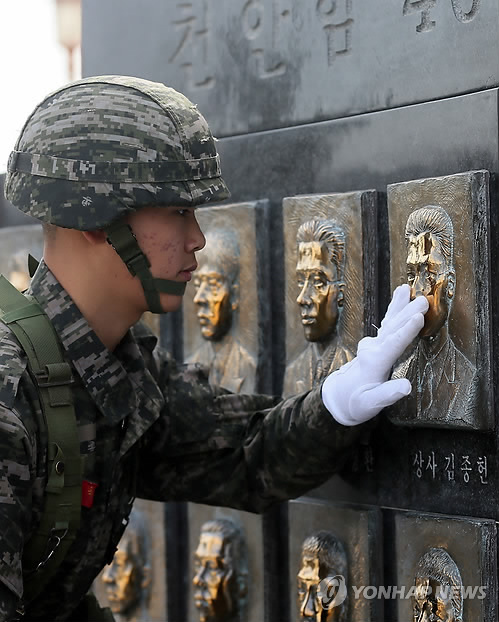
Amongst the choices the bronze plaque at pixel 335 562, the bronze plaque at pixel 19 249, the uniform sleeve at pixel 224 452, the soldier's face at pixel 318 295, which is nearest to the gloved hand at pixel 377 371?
the uniform sleeve at pixel 224 452

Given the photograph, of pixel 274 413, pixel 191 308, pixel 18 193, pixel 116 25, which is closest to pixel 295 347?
pixel 274 413

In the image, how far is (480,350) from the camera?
3293 mm

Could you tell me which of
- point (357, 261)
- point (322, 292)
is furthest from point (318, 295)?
point (357, 261)

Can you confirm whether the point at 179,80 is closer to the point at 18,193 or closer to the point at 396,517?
the point at 18,193

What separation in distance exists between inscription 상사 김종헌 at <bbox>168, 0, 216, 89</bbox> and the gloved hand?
4.35ft

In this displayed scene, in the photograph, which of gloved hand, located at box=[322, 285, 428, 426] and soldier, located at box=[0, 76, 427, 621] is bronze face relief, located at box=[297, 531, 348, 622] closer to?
soldier, located at box=[0, 76, 427, 621]

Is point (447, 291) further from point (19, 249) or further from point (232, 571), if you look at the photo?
point (19, 249)

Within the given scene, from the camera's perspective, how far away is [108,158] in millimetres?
3297

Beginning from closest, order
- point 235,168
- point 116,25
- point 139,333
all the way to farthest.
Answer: point 139,333
point 235,168
point 116,25

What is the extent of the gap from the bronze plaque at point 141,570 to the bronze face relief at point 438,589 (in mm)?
1246

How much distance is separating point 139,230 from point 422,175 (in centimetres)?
84

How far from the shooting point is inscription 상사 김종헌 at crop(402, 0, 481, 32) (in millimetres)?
3414

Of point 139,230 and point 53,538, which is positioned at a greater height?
point 139,230

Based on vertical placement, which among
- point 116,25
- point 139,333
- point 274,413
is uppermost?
point 116,25
